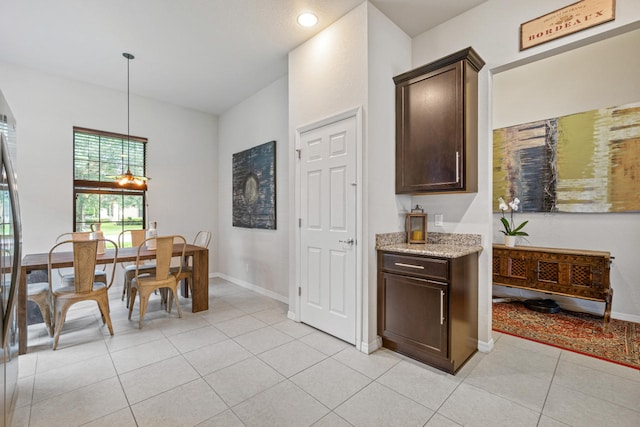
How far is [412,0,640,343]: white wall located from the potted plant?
1425 mm

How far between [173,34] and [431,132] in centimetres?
287

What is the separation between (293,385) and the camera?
6.84 ft

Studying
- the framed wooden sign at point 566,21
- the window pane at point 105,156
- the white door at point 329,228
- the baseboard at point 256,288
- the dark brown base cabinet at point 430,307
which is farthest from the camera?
the window pane at point 105,156

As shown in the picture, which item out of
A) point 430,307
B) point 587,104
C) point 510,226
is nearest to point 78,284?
point 430,307

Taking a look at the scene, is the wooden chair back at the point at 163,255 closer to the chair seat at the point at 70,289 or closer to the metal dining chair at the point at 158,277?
the metal dining chair at the point at 158,277

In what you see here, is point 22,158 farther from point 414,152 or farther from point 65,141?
point 414,152

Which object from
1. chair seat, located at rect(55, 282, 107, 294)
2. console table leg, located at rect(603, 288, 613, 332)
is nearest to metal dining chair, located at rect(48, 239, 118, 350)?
chair seat, located at rect(55, 282, 107, 294)

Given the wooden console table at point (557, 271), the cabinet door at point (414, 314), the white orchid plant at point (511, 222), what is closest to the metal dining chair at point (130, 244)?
the cabinet door at point (414, 314)

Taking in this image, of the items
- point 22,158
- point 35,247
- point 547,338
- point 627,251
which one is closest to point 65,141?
point 22,158

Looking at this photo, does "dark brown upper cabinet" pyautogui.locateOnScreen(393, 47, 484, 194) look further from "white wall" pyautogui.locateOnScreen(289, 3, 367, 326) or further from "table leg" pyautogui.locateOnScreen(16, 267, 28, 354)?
"table leg" pyautogui.locateOnScreen(16, 267, 28, 354)

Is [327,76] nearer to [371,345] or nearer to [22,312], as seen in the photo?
[371,345]

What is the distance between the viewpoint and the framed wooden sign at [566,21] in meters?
2.03

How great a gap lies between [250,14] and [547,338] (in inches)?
167

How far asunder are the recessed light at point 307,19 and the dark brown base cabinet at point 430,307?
92.9 inches
